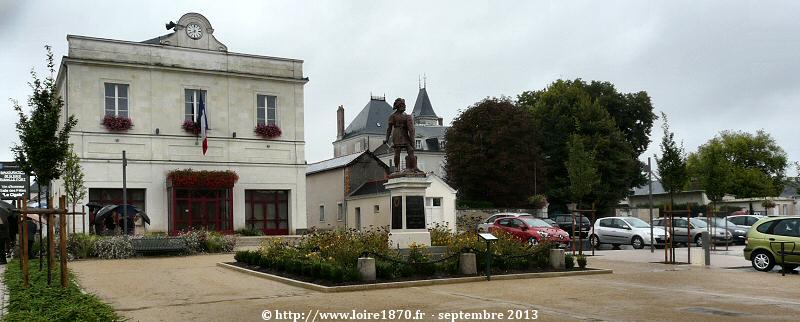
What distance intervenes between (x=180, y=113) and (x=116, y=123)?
3.08m

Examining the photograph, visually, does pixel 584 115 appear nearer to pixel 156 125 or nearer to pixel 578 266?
pixel 156 125

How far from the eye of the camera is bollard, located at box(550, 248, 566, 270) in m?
17.4

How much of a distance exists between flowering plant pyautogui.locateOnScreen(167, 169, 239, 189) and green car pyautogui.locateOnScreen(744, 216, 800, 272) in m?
23.6

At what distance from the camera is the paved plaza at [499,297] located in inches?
428

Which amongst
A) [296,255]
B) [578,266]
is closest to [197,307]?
[296,255]

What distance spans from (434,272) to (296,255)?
134 inches

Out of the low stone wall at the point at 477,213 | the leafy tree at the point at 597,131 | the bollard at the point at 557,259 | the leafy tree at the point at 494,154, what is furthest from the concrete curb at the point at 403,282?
the leafy tree at the point at 494,154

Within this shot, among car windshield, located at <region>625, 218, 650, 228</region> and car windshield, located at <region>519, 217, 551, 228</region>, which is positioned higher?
car windshield, located at <region>519, 217, 551, 228</region>

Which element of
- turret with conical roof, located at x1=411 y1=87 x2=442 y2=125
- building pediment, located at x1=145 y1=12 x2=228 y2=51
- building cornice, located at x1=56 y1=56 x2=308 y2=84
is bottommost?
building cornice, located at x1=56 y1=56 x2=308 y2=84

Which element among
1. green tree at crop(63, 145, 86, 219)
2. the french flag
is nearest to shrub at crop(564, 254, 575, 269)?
green tree at crop(63, 145, 86, 219)

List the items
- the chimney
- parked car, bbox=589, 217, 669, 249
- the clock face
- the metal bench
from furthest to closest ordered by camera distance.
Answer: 1. the chimney
2. the clock face
3. parked car, bbox=589, 217, 669, 249
4. the metal bench

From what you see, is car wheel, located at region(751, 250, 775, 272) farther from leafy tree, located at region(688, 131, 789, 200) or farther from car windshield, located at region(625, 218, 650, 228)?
leafy tree, located at region(688, 131, 789, 200)

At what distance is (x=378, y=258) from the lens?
1563cm

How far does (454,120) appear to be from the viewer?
5912 cm
